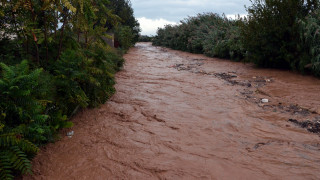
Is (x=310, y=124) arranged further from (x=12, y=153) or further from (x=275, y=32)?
(x=275, y=32)

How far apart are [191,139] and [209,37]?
1192 cm

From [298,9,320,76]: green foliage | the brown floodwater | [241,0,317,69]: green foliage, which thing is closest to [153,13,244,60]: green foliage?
[241,0,317,69]: green foliage

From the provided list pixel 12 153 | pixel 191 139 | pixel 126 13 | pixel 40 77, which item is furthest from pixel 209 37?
pixel 12 153

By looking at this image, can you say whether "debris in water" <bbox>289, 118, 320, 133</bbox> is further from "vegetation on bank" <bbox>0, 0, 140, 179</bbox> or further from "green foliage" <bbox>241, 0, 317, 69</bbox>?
"green foliage" <bbox>241, 0, 317, 69</bbox>

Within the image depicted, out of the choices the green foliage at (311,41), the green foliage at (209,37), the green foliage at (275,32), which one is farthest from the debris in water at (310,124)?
the green foliage at (209,37)

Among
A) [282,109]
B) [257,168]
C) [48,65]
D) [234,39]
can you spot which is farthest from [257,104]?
[234,39]

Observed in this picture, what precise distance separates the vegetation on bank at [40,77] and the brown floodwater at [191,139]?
33 centimetres

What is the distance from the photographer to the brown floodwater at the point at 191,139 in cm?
277

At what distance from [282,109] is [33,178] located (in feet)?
13.5

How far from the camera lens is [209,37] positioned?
47.9 feet

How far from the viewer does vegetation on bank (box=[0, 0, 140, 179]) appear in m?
2.59

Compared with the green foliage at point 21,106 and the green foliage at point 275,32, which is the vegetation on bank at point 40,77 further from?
the green foliage at point 275,32

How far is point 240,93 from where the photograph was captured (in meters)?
5.89

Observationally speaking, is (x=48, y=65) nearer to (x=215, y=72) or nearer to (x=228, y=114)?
(x=228, y=114)
